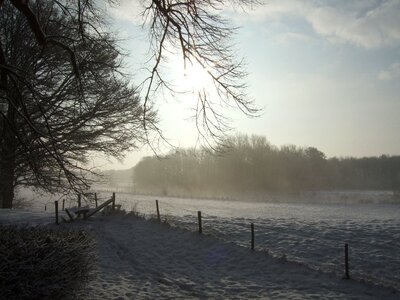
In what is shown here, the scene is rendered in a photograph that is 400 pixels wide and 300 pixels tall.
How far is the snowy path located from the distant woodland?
180 feet

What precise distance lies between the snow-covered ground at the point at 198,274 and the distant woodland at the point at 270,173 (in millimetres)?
54420

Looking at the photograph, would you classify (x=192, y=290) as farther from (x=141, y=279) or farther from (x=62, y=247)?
(x=62, y=247)

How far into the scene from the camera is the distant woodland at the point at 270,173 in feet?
269

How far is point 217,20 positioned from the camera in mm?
8039

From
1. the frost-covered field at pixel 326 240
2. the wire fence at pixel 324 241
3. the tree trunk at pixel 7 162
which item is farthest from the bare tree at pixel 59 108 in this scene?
the frost-covered field at pixel 326 240

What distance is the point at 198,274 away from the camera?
11.8 meters

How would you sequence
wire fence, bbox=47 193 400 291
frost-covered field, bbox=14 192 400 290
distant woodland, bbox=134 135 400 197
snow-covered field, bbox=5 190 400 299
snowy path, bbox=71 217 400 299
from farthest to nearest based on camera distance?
1. distant woodland, bbox=134 135 400 197
2. frost-covered field, bbox=14 192 400 290
3. wire fence, bbox=47 193 400 291
4. snow-covered field, bbox=5 190 400 299
5. snowy path, bbox=71 217 400 299

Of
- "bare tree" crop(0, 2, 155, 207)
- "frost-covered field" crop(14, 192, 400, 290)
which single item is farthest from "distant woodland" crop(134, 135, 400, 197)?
"bare tree" crop(0, 2, 155, 207)

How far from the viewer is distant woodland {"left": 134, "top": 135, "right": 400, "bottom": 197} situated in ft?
269

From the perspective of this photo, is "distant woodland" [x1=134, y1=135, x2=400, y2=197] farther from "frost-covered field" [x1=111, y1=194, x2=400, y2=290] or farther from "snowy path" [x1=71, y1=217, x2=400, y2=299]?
"snowy path" [x1=71, y1=217, x2=400, y2=299]

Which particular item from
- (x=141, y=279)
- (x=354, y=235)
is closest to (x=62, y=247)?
(x=141, y=279)

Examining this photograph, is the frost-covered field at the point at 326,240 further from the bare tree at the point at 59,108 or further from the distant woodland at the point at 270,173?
the distant woodland at the point at 270,173

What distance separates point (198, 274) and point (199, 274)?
31 millimetres

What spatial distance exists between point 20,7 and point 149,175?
113 metres
